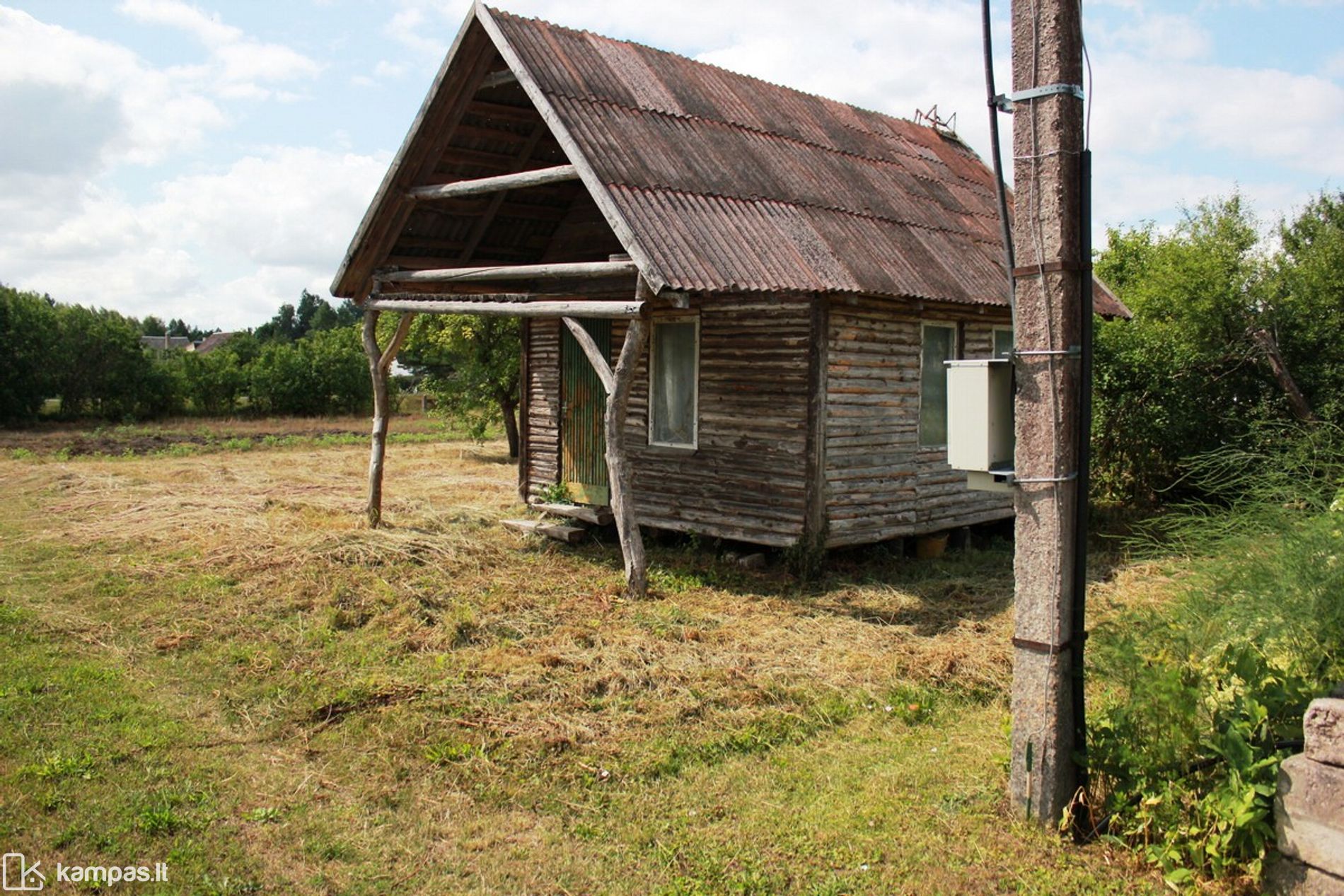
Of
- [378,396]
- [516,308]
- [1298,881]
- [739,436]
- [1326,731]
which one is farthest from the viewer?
[378,396]

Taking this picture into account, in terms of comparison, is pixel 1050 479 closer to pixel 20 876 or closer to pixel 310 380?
pixel 20 876

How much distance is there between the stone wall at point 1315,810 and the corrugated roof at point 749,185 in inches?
219

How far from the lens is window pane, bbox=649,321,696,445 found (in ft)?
35.4

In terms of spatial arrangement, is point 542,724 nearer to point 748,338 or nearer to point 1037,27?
point 1037,27

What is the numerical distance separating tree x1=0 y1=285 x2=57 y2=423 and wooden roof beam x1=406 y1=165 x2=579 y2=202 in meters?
24.3

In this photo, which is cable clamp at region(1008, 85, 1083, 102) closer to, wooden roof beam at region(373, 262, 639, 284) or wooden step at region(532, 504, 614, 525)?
wooden roof beam at region(373, 262, 639, 284)

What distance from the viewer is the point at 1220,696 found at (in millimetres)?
4566

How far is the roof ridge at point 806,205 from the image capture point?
9251 millimetres

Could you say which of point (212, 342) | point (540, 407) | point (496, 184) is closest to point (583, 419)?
point (540, 407)

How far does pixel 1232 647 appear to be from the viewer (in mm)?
4336

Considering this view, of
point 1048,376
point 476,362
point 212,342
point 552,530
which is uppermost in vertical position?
point 212,342

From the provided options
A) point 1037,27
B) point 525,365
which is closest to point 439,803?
point 1037,27

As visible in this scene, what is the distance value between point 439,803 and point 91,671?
334cm

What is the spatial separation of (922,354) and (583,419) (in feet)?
13.8
